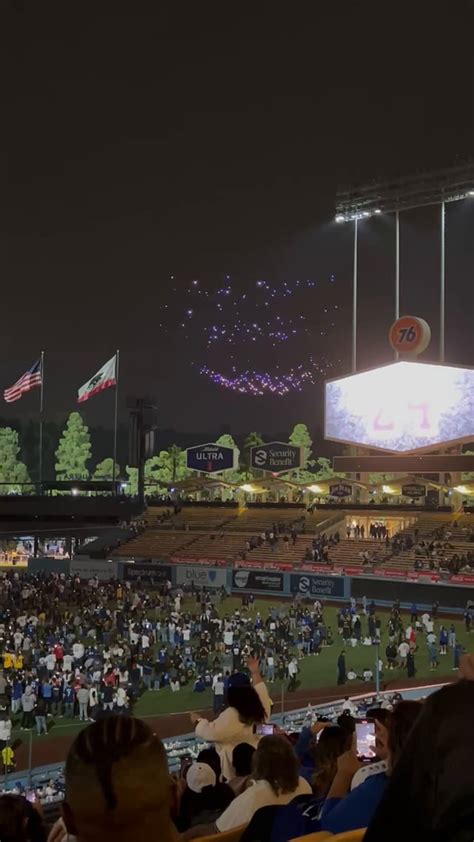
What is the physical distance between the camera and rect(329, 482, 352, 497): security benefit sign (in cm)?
4559

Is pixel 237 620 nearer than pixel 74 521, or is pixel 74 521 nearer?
pixel 237 620

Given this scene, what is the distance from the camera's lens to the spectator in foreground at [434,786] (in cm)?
103

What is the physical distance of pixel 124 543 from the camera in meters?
47.4

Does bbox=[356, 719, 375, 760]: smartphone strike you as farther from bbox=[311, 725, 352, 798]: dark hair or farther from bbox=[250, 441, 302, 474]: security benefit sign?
bbox=[250, 441, 302, 474]: security benefit sign

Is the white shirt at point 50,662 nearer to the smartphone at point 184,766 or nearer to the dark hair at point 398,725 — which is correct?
the smartphone at point 184,766

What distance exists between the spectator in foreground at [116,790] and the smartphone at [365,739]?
17.8 feet

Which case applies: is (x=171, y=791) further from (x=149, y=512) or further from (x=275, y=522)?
(x=149, y=512)

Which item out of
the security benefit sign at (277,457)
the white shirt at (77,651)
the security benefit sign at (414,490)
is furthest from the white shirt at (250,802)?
the security benefit sign at (277,457)

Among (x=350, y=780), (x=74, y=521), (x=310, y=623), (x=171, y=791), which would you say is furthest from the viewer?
(x=74, y=521)

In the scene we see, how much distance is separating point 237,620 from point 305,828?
2428 centimetres

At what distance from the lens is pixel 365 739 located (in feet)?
23.9

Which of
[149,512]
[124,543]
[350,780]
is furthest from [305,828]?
[149,512]

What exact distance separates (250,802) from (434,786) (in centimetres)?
262

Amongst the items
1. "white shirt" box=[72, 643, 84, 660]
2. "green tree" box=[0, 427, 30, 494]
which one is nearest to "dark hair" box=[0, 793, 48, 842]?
"white shirt" box=[72, 643, 84, 660]
